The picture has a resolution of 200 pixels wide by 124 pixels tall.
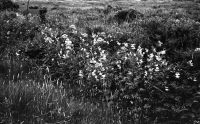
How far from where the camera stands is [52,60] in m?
6.55

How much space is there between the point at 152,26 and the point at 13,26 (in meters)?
4.41

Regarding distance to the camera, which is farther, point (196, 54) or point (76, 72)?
point (196, 54)

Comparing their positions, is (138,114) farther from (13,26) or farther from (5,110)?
(13,26)

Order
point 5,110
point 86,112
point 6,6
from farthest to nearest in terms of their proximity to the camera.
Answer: point 6,6, point 86,112, point 5,110

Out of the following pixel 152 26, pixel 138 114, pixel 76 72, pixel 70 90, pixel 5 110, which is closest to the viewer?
pixel 5 110

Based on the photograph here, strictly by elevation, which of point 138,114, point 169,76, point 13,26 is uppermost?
point 13,26

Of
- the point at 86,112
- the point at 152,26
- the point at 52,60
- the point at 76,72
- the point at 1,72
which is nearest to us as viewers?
the point at 86,112

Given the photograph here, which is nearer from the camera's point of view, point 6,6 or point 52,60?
point 52,60

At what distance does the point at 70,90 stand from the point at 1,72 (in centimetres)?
146

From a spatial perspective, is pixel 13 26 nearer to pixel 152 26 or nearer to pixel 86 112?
pixel 152 26

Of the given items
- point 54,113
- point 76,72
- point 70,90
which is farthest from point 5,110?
point 76,72

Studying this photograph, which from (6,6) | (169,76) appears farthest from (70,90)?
(6,6)

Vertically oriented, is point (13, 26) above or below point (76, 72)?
above

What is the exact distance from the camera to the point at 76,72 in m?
6.05
